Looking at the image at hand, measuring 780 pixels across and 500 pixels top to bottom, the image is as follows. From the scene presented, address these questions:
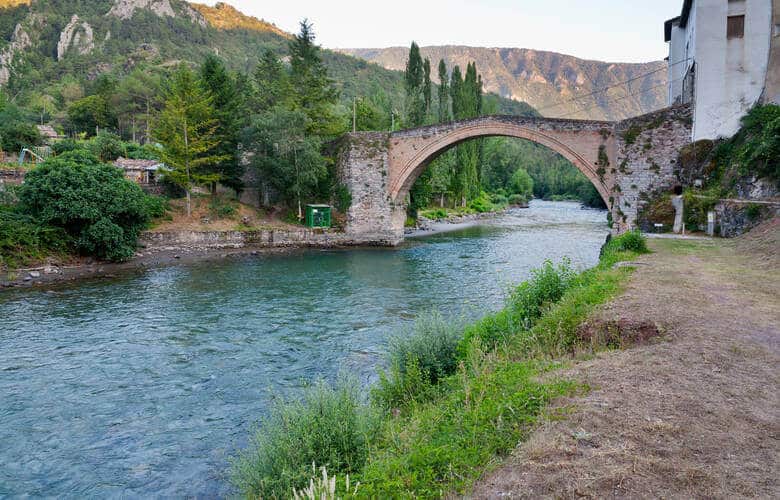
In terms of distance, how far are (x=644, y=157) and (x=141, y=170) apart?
2705 cm

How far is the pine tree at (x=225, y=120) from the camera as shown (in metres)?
26.3

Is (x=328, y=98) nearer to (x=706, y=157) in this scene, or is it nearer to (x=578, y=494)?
(x=706, y=157)

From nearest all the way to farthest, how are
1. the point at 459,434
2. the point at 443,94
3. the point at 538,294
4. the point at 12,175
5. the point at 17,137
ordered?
the point at 459,434, the point at 538,294, the point at 12,175, the point at 17,137, the point at 443,94

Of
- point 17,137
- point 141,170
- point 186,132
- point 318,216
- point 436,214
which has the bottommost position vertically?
point 318,216

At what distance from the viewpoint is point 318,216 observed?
87.5 feet

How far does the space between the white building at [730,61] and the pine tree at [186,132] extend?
2180 centimetres

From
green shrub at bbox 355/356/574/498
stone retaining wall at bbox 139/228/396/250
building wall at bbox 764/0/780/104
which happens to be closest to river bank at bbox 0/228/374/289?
Result: stone retaining wall at bbox 139/228/396/250

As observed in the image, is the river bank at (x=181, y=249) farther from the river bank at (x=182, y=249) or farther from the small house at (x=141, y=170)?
the small house at (x=141, y=170)

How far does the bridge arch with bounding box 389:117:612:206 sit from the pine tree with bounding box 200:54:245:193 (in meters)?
8.80

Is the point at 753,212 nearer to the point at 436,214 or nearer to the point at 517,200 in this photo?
the point at 436,214


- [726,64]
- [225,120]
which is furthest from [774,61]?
[225,120]

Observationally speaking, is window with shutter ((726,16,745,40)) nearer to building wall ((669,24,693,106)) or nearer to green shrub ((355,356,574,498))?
building wall ((669,24,693,106))

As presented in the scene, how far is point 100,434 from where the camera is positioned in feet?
21.1

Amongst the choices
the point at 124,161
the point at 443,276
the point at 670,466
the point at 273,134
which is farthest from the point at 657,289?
the point at 124,161
